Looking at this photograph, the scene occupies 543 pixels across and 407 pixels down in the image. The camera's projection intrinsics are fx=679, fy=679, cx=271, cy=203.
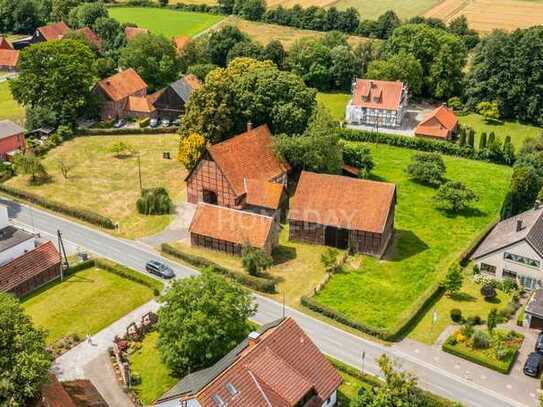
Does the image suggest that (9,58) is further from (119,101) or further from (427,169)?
(427,169)

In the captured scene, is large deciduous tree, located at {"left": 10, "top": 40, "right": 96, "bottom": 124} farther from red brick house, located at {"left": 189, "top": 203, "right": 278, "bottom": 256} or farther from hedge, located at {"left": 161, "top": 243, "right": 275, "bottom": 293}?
hedge, located at {"left": 161, "top": 243, "right": 275, "bottom": 293}

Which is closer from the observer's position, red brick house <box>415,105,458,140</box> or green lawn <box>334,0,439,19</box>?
red brick house <box>415,105,458,140</box>

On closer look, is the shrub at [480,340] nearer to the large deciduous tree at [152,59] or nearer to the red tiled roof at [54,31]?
the large deciduous tree at [152,59]

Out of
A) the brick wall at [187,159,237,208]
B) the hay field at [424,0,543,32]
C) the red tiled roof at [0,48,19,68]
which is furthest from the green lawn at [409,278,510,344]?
the red tiled roof at [0,48,19,68]

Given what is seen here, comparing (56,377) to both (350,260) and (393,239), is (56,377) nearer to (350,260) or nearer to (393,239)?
(350,260)

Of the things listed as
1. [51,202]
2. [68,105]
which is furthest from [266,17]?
[51,202]

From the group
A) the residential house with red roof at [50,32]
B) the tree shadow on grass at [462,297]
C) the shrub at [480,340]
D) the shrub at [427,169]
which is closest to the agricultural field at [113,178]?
the shrub at [427,169]

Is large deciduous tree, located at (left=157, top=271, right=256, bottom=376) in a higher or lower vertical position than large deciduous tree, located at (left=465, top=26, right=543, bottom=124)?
lower
